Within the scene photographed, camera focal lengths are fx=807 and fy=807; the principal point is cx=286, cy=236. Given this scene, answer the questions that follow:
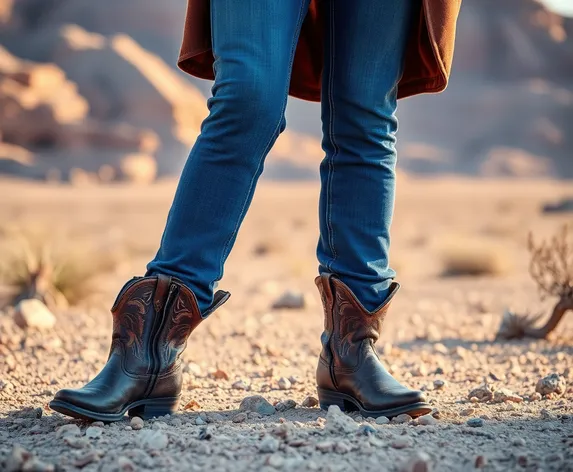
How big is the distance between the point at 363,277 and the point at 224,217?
1.46ft

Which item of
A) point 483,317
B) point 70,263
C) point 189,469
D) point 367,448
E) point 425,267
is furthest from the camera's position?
point 425,267

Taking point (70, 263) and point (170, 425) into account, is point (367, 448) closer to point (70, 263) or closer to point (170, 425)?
point (170, 425)

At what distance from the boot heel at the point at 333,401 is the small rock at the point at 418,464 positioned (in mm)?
621

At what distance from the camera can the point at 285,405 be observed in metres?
2.35

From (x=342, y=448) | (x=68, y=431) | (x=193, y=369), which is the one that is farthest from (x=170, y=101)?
(x=342, y=448)

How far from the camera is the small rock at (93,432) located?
190 centimetres

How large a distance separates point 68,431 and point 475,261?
744 cm

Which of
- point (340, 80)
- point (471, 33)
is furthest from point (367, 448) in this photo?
point (471, 33)

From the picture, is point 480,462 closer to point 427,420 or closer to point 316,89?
point 427,420

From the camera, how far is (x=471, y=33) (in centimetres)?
8494

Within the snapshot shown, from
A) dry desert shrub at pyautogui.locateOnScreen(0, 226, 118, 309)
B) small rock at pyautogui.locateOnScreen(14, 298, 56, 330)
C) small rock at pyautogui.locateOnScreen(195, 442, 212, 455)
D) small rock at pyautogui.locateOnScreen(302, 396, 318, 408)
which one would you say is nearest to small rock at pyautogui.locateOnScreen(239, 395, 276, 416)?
small rock at pyautogui.locateOnScreen(302, 396, 318, 408)

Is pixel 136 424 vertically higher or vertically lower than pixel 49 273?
lower

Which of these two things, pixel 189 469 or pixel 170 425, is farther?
pixel 170 425

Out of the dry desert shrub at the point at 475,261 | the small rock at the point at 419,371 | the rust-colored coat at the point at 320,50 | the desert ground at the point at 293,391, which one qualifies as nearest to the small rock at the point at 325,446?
the desert ground at the point at 293,391
